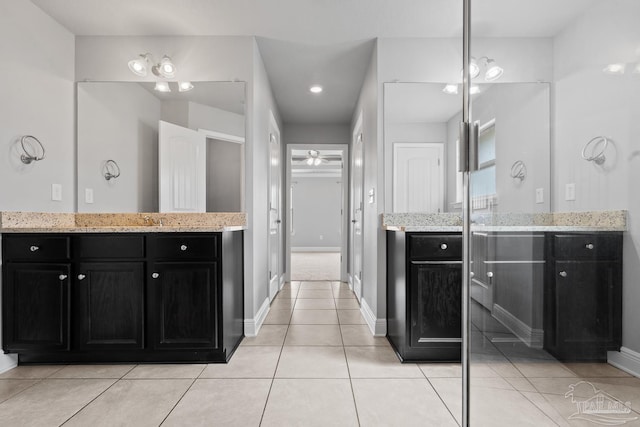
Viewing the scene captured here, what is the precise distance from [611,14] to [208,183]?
2.69m

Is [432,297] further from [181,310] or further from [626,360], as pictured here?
[626,360]

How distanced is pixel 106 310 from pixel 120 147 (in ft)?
4.24

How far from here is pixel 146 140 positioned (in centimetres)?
275

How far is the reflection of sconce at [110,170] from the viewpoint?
9.03 feet

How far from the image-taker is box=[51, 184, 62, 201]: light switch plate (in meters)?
→ 2.49

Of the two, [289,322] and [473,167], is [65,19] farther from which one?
[473,167]

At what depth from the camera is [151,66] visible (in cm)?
277

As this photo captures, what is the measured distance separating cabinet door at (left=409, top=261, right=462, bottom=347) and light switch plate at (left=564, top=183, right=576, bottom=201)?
67.6 inches

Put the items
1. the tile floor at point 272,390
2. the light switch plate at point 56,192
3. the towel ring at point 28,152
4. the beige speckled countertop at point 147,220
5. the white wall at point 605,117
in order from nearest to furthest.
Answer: the white wall at point 605,117, the tile floor at point 272,390, the towel ring at point 28,152, the light switch plate at point 56,192, the beige speckled countertop at point 147,220

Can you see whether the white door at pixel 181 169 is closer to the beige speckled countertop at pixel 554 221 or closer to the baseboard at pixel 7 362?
the baseboard at pixel 7 362

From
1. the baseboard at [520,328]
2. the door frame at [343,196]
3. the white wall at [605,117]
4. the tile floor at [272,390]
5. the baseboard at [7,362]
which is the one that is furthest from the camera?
the door frame at [343,196]

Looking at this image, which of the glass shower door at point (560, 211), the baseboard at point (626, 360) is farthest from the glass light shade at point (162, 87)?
the baseboard at point (626, 360)

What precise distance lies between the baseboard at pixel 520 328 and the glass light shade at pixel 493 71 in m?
0.48

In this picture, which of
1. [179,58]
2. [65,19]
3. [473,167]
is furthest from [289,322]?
[65,19]
